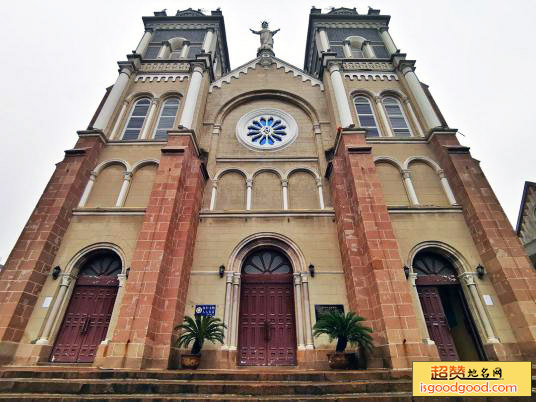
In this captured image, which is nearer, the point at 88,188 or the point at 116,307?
the point at 116,307

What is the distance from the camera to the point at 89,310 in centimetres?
1042

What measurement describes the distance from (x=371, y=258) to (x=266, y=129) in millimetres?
9511

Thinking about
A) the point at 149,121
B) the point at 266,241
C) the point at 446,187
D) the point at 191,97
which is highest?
the point at 191,97

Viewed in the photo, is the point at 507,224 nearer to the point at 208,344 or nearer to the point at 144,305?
the point at 208,344

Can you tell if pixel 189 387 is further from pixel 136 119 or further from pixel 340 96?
pixel 340 96

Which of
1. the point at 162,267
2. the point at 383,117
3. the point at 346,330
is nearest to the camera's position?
the point at 346,330

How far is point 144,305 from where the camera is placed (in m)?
8.73

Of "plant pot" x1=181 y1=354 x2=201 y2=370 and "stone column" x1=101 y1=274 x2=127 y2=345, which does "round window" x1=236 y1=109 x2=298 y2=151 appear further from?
"plant pot" x1=181 y1=354 x2=201 y2=370

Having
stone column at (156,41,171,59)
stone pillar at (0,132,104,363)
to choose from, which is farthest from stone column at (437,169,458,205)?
stone column at (156,41,171,59)

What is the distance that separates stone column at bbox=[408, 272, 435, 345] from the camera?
366 inches

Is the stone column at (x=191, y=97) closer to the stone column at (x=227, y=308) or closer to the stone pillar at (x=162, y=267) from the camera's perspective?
the stone pillar at (x=162, y=267)

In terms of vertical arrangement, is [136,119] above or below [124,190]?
above

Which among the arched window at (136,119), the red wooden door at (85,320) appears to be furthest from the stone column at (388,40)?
the red wooden door at (85,320)

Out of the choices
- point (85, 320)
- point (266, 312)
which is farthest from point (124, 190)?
point (266, 312)
